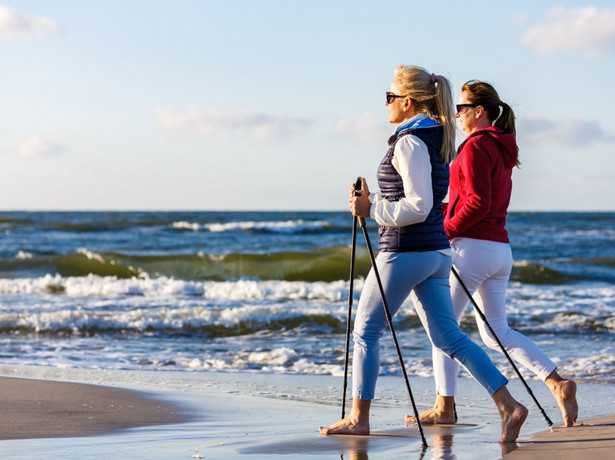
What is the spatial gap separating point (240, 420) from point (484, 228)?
174 centimetres

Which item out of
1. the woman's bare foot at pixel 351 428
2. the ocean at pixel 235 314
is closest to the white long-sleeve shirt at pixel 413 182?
the woman's bare foot at pixel 351 428

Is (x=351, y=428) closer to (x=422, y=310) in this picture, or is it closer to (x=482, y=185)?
(x=422, y=310)

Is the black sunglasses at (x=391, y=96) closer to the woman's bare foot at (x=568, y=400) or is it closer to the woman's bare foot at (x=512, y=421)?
the woman's bare foot at (x=512, y=421)

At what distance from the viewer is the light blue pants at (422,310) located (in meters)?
3.61

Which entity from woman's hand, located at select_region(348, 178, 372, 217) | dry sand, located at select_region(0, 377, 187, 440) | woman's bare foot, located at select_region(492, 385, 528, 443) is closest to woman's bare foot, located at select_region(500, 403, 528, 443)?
woman's bare foot, located at select_region(492, 385, 528, 443)

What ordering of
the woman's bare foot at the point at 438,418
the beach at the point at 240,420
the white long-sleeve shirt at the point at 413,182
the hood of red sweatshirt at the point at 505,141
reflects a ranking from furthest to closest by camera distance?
1. the woman's bare foot at the point at 438,418
2. the hood of red sweatshirt at the point at 505,141
3. the beach at the point at 240,420
4. the white long-sleeve shirt at the point at 413,182

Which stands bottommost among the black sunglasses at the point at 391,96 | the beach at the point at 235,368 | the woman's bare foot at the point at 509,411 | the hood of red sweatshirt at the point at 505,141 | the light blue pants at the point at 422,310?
the beach at the point at 235,368

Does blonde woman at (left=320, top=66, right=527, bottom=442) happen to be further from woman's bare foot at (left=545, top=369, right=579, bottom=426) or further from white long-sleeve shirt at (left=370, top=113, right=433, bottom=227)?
woman's bare foot at (left=545, top=369, right=579, bottom=426)

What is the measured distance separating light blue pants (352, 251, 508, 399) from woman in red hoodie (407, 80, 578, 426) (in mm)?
432

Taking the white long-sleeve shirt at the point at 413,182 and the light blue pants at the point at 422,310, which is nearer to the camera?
the white long-sleeve shirt at the point at 413,182

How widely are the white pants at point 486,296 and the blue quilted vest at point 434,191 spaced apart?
0.48 metres

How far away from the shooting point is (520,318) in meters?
9.64

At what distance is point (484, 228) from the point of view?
4074 millimetres

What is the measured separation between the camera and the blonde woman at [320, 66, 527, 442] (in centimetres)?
355
